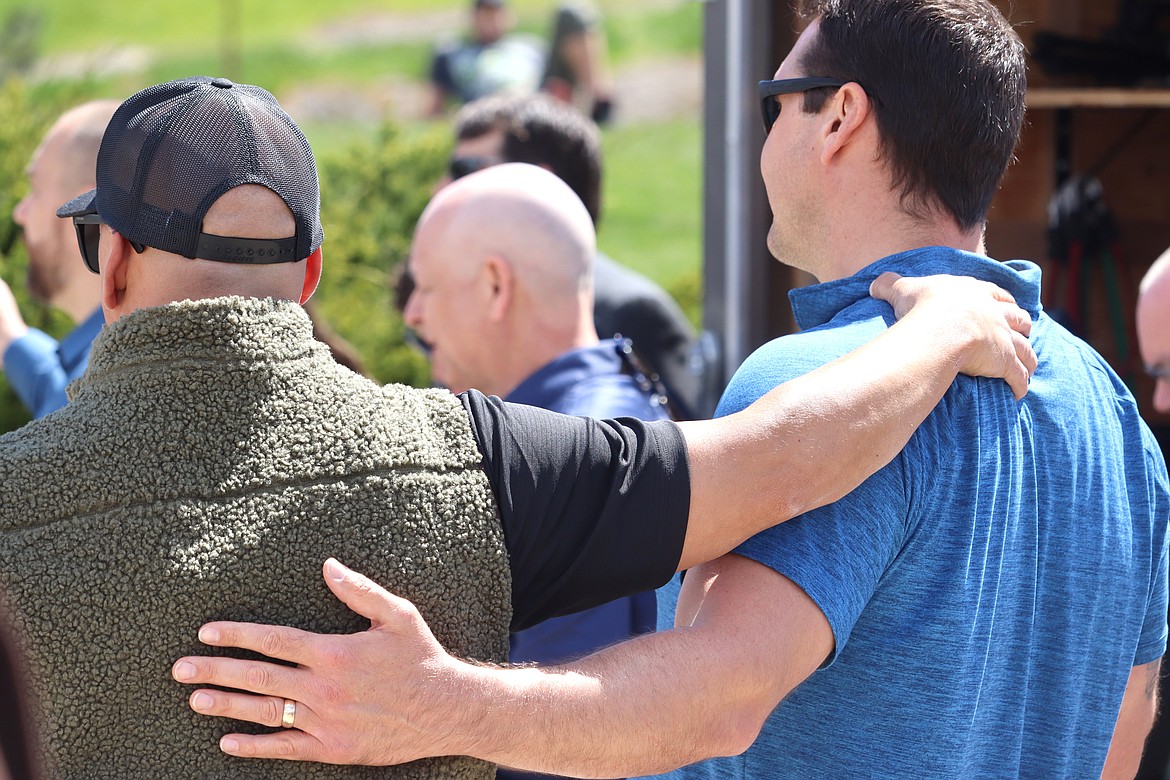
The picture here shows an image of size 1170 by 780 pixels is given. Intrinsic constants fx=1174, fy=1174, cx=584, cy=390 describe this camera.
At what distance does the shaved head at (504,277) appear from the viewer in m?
2.67

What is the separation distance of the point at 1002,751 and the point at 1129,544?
0.35 meters

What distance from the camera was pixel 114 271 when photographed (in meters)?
1.32

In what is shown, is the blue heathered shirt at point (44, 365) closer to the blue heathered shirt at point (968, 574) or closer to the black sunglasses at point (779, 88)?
the black sunglasses at point (779, 88)

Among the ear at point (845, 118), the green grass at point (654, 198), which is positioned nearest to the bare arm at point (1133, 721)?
the ear at point (845, 118)

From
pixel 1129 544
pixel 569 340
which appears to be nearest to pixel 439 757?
pixel 1129 544

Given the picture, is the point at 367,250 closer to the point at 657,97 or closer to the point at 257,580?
the point at 257,580

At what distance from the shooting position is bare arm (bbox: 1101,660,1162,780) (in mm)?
1833

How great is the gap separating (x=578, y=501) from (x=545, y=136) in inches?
107

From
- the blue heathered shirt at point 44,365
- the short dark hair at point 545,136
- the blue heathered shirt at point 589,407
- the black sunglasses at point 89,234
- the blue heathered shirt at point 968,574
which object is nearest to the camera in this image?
the black sunglasses at point 89,234

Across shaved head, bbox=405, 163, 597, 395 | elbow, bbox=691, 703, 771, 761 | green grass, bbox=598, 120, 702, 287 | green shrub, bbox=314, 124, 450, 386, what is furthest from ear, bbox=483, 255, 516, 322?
green grass, bbox=598, 120, 702, 287

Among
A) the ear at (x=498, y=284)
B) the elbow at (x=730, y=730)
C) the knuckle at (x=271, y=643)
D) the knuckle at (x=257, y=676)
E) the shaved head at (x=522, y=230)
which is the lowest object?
the elbow at (x=730, y=730)

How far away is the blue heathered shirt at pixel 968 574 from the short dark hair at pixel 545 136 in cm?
226

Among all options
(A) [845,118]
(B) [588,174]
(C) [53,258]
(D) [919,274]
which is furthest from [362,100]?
(D) [919,274]

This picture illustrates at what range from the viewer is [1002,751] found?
1.57m
